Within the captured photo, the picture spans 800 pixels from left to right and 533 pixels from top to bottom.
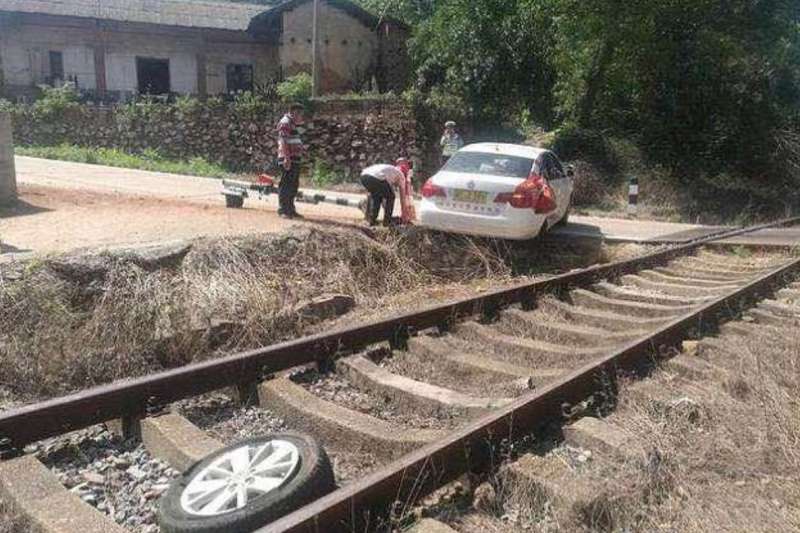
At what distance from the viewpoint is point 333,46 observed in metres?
29.6

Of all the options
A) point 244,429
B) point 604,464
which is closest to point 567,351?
point 604,464

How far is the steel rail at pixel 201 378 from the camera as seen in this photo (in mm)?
3838

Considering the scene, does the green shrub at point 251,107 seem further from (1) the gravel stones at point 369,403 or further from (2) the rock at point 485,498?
(2) the rock at point 485,498

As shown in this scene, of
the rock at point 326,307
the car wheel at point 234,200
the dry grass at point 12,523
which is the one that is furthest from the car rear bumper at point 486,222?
the dry grass at point 12,523

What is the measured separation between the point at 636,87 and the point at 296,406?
17980 mm

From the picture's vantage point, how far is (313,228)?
9086mm

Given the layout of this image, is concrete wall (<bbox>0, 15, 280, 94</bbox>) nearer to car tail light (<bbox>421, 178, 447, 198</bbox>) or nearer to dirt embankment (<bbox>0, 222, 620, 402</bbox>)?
car tail light (<bbox>421, 178, 447, 198</bbox>)

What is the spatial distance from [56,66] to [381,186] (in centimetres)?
2412

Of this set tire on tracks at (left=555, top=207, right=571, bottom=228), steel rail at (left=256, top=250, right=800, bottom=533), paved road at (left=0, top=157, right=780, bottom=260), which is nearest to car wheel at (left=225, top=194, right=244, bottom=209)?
paved road at (left=0, top=157, right=780, bottom=260)

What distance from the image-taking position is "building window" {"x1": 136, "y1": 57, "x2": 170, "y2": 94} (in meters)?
30.1

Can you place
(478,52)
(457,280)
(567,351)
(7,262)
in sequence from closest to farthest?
(567,351) < (7,262) < (457,280) < (478,52)

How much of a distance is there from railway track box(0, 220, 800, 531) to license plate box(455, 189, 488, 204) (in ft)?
9.11

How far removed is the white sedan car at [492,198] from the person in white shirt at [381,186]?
48 cm

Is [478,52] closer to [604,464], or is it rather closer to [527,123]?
[527,123]
